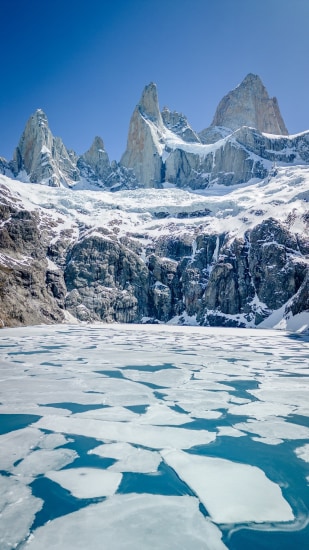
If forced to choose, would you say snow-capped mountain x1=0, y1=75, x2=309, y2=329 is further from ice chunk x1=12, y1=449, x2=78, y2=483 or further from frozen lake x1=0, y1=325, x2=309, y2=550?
ice chunk x1=12, y1=449, x2=78, y2=483

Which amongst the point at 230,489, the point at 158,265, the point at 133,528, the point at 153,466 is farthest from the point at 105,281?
the point at 133,528

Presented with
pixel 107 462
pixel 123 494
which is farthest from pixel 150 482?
pixel 107 462

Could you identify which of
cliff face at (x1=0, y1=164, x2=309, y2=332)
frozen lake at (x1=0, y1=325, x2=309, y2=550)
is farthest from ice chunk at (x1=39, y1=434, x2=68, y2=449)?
cliff face at (x1=0, y1=164, x2=309, y2=332)

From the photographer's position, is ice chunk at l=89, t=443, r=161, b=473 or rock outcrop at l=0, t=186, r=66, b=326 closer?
ice chunk at l=89, t=443, r=161, b=473

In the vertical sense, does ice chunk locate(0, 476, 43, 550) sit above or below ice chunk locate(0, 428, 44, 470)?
above

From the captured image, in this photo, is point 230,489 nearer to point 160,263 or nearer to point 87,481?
point 87,481

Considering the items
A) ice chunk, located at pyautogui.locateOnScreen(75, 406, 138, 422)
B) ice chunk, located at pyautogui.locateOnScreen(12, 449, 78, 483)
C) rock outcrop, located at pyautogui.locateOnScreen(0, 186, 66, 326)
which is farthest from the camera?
rock outcrop, located at pyautogui.locateOnScreen(0, 186, 66, 326)
